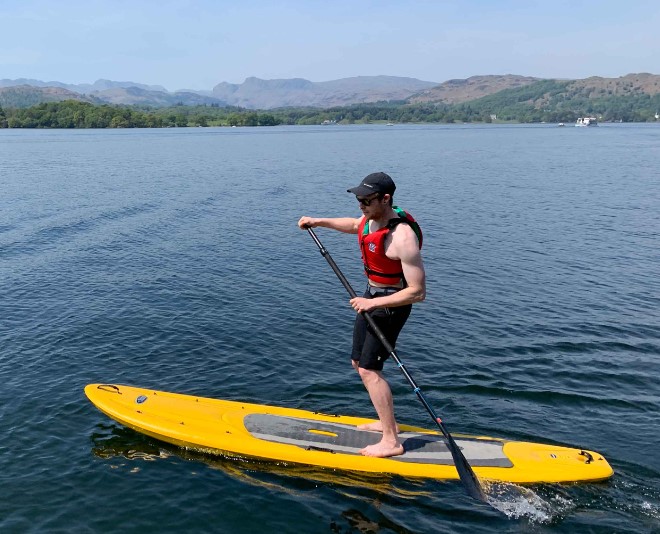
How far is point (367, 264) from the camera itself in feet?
26.3

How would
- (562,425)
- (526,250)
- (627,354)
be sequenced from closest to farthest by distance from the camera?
(562,425)
(627,354)
(526,250)

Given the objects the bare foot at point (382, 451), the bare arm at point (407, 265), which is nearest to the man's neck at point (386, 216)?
the bare arm at point (407, 265)

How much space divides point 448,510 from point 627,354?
759 centimetres

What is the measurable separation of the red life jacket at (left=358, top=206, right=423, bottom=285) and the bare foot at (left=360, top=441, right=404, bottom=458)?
8.97ft

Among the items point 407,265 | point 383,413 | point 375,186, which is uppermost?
point 375,186

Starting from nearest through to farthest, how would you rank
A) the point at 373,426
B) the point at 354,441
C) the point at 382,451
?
the point at 382,451 → the point at 354,441 → the point at 373,426

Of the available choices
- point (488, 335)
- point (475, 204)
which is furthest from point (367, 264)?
point (475, 204)

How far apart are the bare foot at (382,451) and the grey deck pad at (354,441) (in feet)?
0.28

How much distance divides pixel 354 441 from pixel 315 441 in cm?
63

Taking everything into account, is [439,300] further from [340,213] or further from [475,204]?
[475,204]

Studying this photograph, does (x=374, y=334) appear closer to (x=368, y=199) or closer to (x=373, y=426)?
(x=368, y=199)

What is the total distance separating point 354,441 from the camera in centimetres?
Answer: 918

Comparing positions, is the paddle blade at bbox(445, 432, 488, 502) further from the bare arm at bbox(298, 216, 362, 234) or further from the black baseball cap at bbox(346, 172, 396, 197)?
the black baseball cap at bbox(346, 172, 396, 197)

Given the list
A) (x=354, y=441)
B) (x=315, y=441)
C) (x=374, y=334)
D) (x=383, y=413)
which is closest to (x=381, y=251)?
(x=374, y=334)
